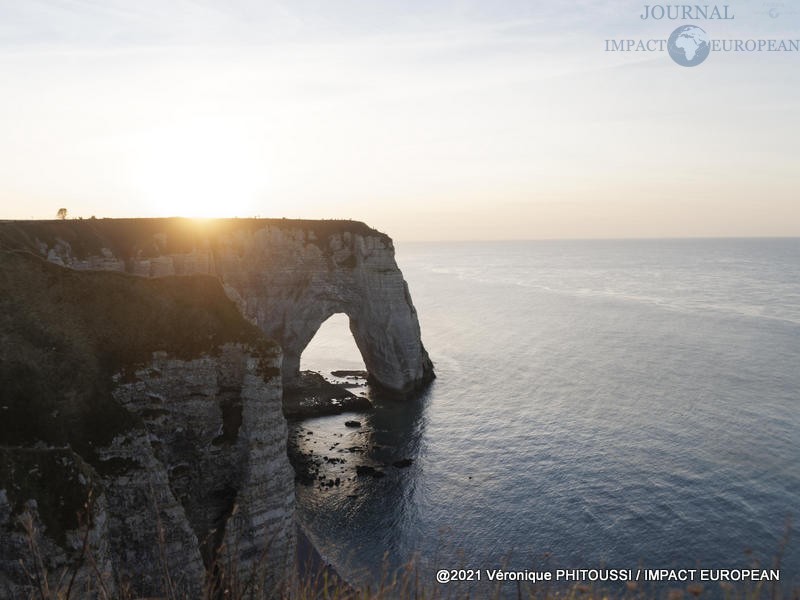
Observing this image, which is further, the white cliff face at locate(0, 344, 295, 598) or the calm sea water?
the calm sea water

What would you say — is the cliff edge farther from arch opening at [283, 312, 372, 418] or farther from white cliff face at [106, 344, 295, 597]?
white cliff face at [106, 344, 295, 597]

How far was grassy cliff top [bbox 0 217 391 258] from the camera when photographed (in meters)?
44.1

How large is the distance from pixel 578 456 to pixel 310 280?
110 ft

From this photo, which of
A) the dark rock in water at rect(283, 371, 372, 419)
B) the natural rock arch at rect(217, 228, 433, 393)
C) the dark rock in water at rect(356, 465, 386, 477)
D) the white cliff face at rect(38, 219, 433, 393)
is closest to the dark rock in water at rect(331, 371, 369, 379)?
the dark rock in water at rect(283, 371, 372, 419)

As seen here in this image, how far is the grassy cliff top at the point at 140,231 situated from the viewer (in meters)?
44.1

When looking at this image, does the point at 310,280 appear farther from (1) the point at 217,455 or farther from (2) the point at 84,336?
(2) the point at 84,336

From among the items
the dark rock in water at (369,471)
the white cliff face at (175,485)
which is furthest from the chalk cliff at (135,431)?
the dark rock in water at (369,471)

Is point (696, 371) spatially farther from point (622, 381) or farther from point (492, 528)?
point (492, 528)

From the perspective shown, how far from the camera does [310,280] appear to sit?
59969 mm

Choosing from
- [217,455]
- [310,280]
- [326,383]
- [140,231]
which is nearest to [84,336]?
[217,455]

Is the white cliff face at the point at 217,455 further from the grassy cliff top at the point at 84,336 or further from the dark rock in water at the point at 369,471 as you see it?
the dark rock in water at the point at 369,471

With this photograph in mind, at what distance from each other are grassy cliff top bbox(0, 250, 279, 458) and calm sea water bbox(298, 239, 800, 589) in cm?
1226

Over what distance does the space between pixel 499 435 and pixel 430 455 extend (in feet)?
24.9

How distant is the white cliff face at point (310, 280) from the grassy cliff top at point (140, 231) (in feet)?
0.43
